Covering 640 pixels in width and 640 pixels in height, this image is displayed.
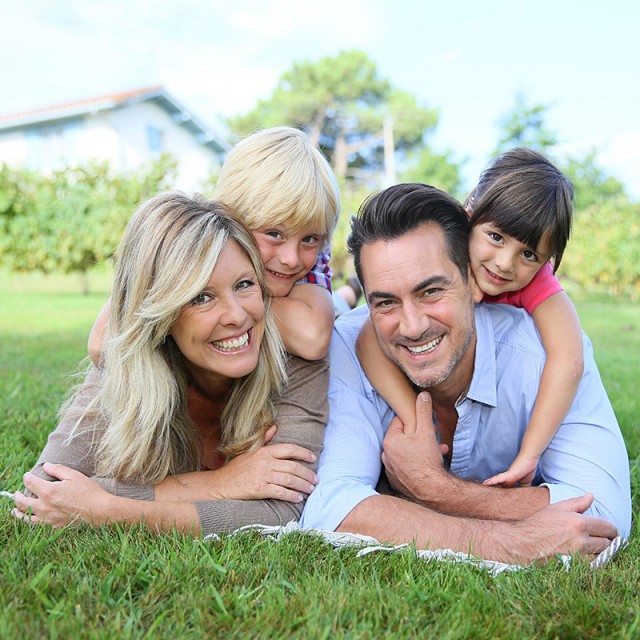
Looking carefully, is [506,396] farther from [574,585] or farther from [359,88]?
[359,88]

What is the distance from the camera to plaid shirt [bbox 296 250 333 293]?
4.11m

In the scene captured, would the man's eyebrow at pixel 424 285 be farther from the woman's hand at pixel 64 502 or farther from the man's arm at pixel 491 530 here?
the woman's hand at pixel 64 502

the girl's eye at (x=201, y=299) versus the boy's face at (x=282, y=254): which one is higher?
the boy's face at (x=282, y=254)

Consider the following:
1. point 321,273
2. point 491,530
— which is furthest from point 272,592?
point 321,273

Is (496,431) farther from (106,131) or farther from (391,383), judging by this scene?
(106,131)

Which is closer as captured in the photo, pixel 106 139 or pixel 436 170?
pixel 106 139

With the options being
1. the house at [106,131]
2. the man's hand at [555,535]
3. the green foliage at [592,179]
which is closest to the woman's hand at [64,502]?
the man's hand at [555,535]

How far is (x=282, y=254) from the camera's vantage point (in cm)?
374

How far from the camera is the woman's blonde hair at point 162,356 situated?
3.02m

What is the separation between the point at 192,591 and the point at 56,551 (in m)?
0.66

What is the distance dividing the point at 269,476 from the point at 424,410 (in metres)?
0.86

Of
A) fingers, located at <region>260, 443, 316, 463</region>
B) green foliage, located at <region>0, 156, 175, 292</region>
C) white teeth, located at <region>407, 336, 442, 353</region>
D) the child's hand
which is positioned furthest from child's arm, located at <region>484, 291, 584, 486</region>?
green foliage, located at <region>0, 156, 175, 292</region>

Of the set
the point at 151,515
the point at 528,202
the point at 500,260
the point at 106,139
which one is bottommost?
the point at 151,515

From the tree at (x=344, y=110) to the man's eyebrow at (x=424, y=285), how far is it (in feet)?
120
